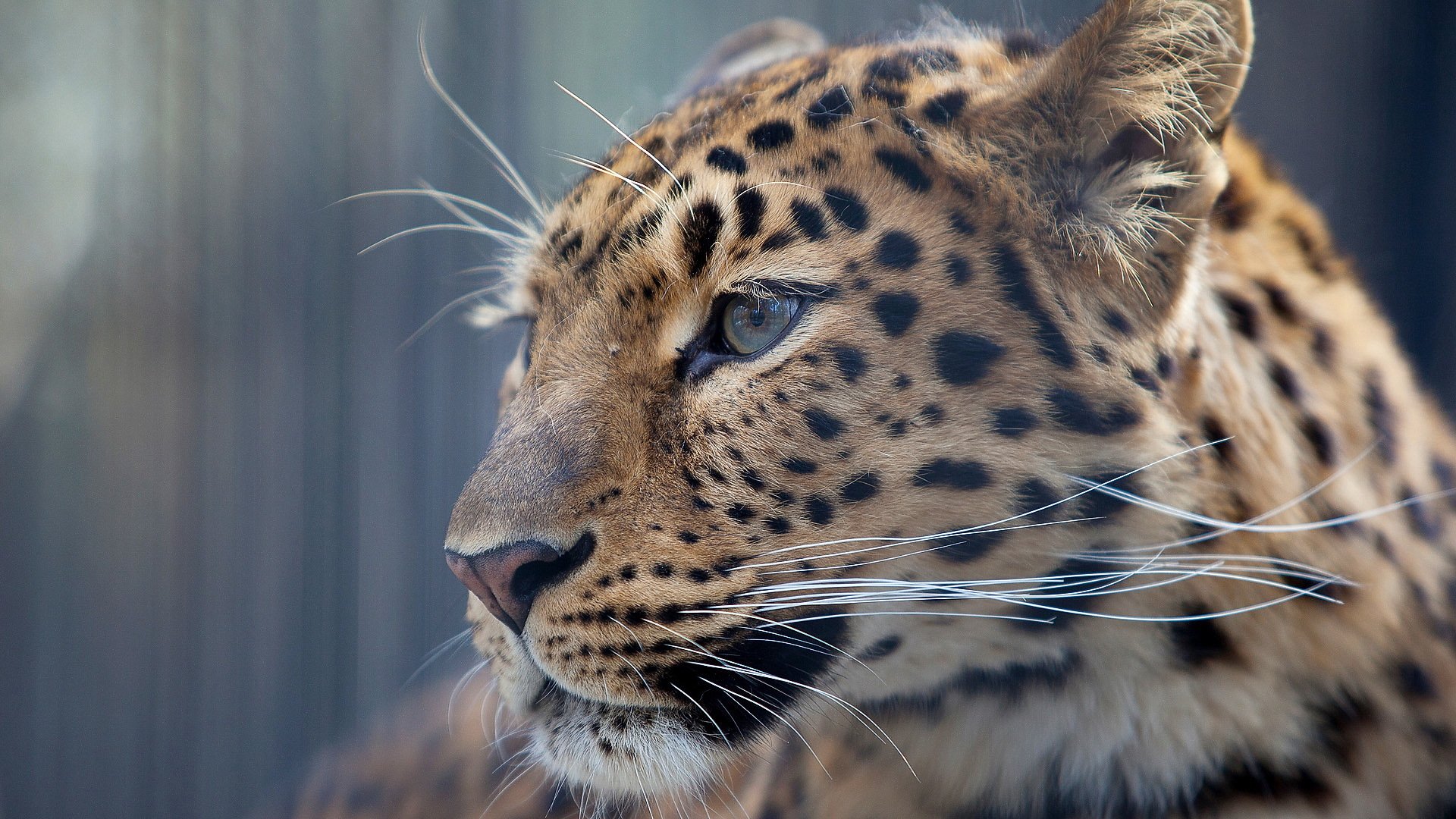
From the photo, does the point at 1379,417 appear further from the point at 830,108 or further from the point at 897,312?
the point at 830,108

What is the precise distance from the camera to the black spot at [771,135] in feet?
3.38

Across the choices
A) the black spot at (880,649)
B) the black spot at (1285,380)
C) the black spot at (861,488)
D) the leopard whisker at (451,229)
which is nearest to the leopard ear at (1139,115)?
the black spot at (1285,380)

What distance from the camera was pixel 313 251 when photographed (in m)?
1.44

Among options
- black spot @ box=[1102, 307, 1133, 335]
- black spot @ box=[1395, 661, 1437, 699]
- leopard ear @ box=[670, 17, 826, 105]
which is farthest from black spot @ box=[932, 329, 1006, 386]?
leopard ear @ box=[670, 17, 826, 105]

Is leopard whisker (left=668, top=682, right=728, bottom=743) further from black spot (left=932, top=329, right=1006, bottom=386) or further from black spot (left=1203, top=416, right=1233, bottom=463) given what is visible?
black spot (left=1203, top=416, right=1233, bottom=463)

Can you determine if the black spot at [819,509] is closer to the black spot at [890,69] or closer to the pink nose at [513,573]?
the pink nose at [513,573]

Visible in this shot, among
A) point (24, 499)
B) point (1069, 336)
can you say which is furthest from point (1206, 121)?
point (24, 499)

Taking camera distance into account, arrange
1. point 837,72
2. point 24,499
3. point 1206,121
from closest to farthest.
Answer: point 1206,121, point 837,72, point 24,499

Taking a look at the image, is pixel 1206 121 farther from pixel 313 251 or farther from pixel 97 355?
pixel 97 355

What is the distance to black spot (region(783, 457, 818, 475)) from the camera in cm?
93

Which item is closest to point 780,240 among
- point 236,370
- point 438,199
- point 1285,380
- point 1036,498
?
point 1036,498

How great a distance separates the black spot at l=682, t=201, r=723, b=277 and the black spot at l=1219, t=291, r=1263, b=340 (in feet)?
1.87

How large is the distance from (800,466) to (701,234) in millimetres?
272

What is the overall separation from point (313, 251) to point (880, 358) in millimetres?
972
